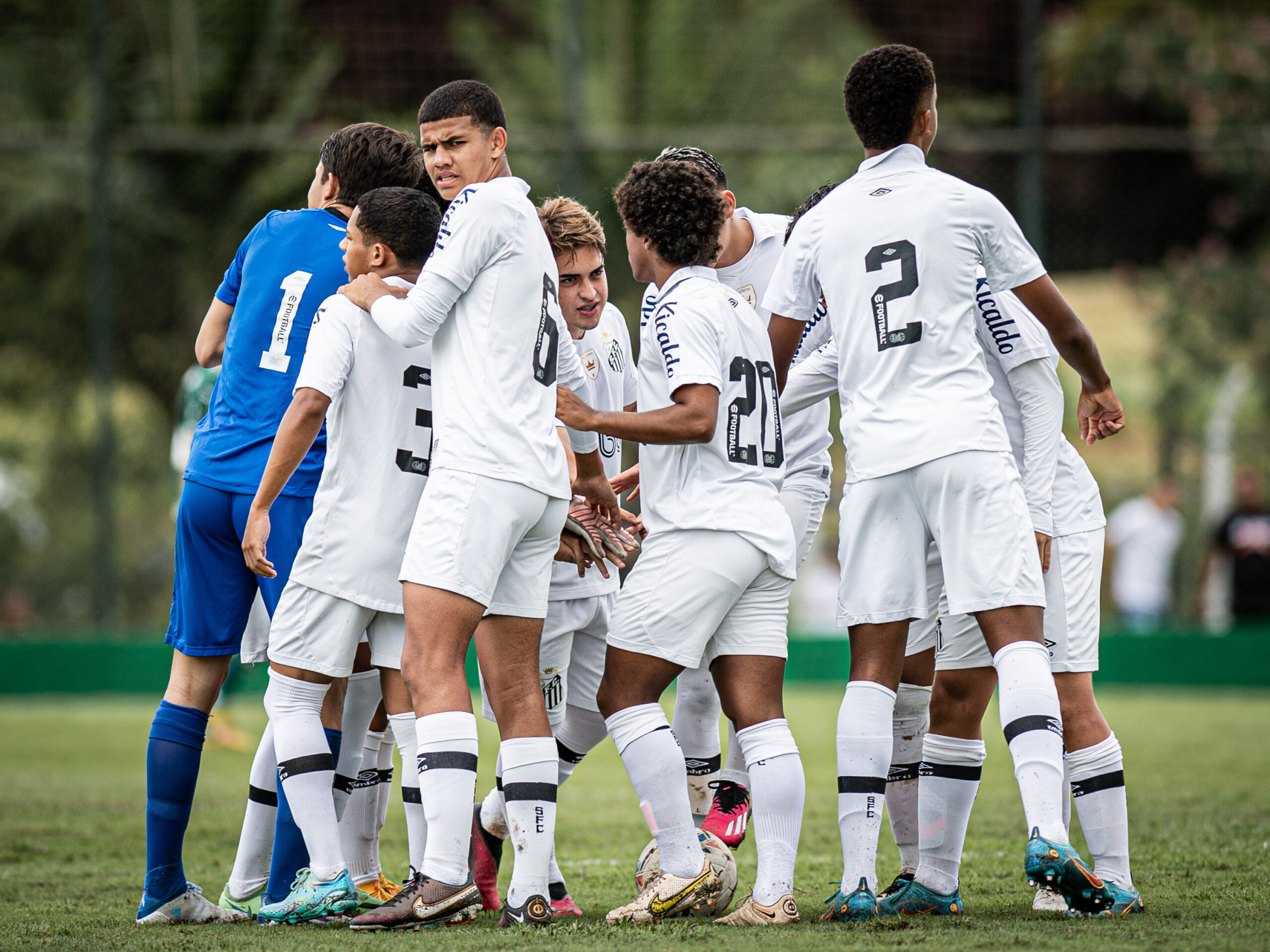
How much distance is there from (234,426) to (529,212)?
122cm

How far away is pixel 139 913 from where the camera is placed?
4.39m

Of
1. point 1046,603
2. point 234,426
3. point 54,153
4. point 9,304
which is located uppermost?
point 54,153

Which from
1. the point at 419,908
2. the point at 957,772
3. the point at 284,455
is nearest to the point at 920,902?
the point at 957,772

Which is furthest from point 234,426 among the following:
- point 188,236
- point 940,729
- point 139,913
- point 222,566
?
point 188,236

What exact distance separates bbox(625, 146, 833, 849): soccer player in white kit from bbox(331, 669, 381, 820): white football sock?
3.40 ft

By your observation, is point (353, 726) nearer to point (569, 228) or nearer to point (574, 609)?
point (574, 609)

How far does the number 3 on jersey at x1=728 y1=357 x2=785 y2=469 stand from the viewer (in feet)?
14.1

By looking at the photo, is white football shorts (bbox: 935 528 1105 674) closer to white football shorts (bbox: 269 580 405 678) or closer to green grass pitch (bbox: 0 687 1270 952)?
green grass pitch (bbox: 0 687 1270 952)

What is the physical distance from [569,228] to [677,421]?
1.06 metres

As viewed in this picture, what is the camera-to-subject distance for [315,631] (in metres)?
4.32

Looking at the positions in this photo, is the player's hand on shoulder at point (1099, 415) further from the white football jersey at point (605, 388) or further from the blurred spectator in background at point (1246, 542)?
the blurred spectator in background at point (1246, 542)

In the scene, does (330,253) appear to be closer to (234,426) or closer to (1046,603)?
(234,426)

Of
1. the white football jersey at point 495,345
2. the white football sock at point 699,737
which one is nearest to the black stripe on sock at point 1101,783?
A: the white football sock at point 699,737

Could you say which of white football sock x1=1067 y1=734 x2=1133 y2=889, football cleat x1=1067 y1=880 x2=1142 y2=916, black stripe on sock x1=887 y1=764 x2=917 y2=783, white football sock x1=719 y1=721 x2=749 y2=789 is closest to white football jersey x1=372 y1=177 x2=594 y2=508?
white football sock x1=719 y1=721 x2=749 y2=789
